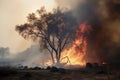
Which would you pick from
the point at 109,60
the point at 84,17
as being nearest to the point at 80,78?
the point at 109,60

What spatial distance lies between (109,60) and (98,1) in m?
14.3

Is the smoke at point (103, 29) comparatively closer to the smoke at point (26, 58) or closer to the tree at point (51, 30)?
the tree at point (51, 30)

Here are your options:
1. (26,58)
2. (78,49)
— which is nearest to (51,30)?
(78,49)

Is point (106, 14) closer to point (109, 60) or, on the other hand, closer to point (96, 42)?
point (96, 42)

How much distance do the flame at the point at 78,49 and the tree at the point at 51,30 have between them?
5.41 feet

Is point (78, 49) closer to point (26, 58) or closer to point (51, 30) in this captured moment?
point (51, 30)

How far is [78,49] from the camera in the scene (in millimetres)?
54375

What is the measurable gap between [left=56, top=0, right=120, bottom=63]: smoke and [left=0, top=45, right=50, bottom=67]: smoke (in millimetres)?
13537

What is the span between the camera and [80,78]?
94.5ft

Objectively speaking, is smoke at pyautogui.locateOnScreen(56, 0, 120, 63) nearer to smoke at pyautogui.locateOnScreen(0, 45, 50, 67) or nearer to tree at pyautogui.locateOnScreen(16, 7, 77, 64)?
tree at pyautogui.locateOnScreen(16, 7, 77, 64)

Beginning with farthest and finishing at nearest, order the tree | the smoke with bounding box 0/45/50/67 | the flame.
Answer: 1. the smoke with bounding box 0/45/50/67
2. the tree
3. the flame

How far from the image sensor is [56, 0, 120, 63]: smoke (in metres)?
47.1

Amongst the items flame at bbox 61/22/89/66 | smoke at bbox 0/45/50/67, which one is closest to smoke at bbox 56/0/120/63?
flame at bbox 61/22/89/66

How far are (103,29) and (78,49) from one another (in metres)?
7.48
